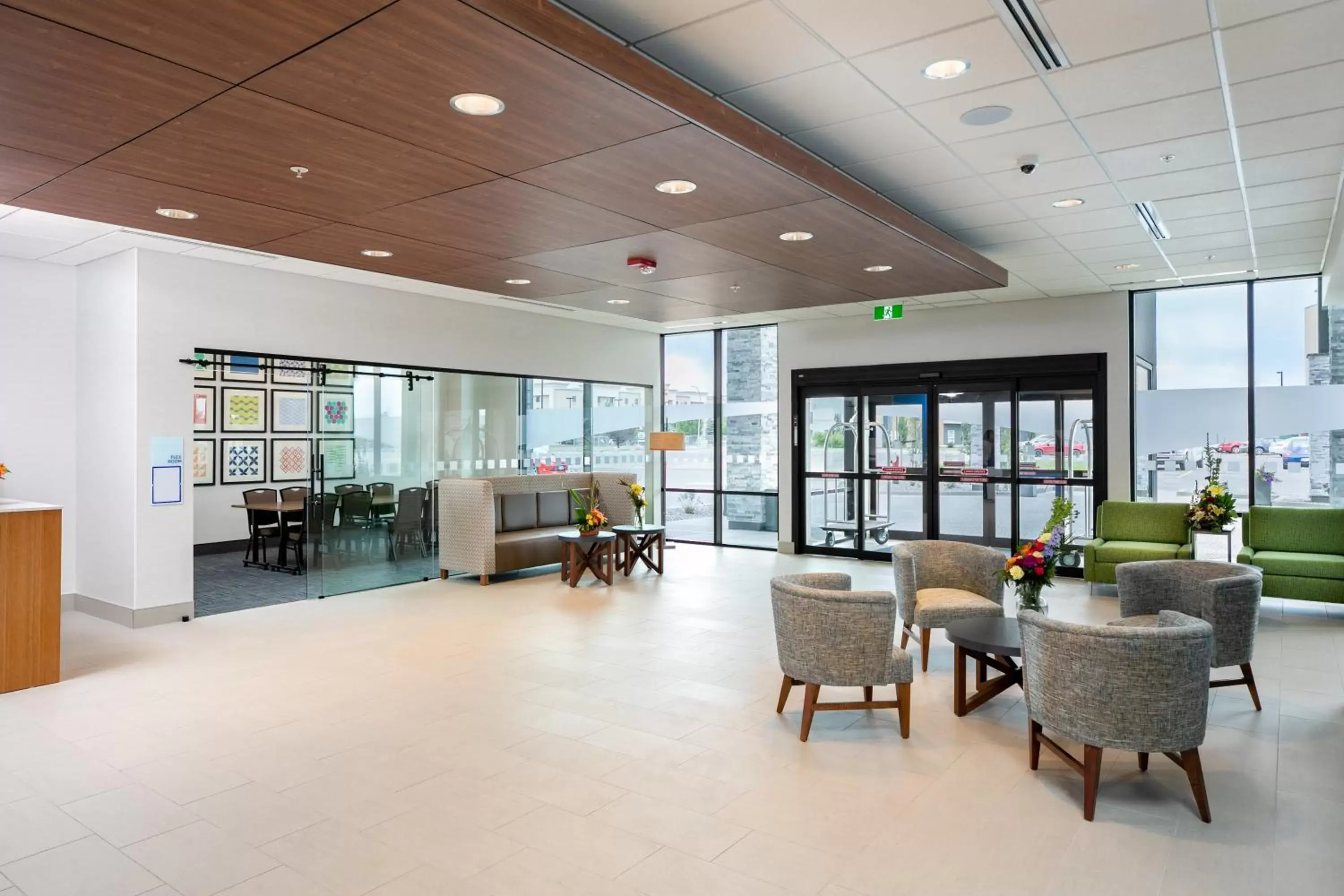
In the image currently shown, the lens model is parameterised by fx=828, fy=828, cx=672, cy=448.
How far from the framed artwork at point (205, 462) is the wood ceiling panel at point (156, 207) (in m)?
6.86

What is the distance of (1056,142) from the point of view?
189 inches

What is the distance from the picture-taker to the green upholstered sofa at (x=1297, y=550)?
7.60 meters

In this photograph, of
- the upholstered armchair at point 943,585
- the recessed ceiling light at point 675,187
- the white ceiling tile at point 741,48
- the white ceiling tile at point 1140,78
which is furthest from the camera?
the upholstered armchair at point 943,585

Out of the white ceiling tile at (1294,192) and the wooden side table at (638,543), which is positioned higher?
the white ceiling tile at (1294,192)

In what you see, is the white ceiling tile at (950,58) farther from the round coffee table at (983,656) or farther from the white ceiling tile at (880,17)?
the round coffee table at (983,656)

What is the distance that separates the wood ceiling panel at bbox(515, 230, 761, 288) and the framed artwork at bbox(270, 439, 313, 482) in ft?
24.2

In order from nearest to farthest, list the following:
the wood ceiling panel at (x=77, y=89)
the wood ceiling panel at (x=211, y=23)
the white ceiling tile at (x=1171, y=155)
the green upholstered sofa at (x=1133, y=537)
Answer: the wood ceiling panel at (x=211, y=23) < the wood ceiling panel at (x=77, y=89) < the white ceiling tile at (x=1171, y=155) < the green upholstered sofa at (x=1133, y=537)

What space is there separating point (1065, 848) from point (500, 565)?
7302 mm

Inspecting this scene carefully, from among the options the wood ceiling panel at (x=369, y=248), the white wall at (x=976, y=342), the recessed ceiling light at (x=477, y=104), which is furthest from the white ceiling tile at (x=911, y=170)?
the white wall at (x=976, y=342)

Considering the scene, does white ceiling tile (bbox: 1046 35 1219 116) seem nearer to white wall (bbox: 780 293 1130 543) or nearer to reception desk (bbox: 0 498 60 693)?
white wall (bbox: 780 293 1130 543)

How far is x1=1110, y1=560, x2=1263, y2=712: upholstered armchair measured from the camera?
5023mm

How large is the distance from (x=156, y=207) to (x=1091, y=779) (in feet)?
19.5

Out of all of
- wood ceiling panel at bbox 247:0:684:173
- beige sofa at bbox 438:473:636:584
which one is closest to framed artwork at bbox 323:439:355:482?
beige sofa at bbox 438:473:636:584

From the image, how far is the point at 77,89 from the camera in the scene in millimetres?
3238
